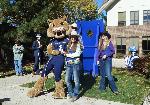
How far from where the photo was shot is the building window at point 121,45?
135 feet

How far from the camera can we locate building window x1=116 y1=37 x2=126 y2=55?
135 feet

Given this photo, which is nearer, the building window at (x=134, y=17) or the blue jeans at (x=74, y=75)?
the blue jeans at (x=74, y=75)

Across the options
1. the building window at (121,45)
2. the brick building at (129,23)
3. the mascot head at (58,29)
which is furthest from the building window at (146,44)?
the mascot head at (58,29)

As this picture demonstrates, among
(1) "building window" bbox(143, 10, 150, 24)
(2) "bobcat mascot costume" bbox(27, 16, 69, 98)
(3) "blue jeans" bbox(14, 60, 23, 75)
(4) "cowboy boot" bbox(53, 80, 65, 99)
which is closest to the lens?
(4) "cowboy boot" bbox(53, 80, 65, 99)

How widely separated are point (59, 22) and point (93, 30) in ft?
11.9

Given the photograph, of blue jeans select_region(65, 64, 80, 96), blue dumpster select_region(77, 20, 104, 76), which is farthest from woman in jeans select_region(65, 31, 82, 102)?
blue dumpster select_region(77, 20, 104, 76)

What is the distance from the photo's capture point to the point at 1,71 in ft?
66.9

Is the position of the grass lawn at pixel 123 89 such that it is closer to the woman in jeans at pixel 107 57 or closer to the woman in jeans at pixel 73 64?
the woman in jeans at pixel 107 57

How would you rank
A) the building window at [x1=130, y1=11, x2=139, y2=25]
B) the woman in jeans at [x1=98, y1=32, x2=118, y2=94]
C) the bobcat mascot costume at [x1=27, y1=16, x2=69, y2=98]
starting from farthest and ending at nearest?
1. the building window at [x1=130, y1=11, x2=139, y2=25]
2. the woman in jeans at [x1=98, y1=32, x2=118, y2=94]
3. the bobcat mascot costume at [x1=27, y1=16, x2=69, y2=98]

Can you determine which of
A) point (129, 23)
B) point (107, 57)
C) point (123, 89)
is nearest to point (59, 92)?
point (107, 57)

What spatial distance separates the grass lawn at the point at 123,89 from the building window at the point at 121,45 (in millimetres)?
24776

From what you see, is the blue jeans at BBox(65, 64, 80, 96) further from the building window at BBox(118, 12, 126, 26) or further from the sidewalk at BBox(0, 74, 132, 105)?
the building window at BBox(118, 12, 126, 26)

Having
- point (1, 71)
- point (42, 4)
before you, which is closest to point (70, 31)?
point (1, 71)

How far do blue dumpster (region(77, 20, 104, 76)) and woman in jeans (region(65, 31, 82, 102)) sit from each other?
3.79m
